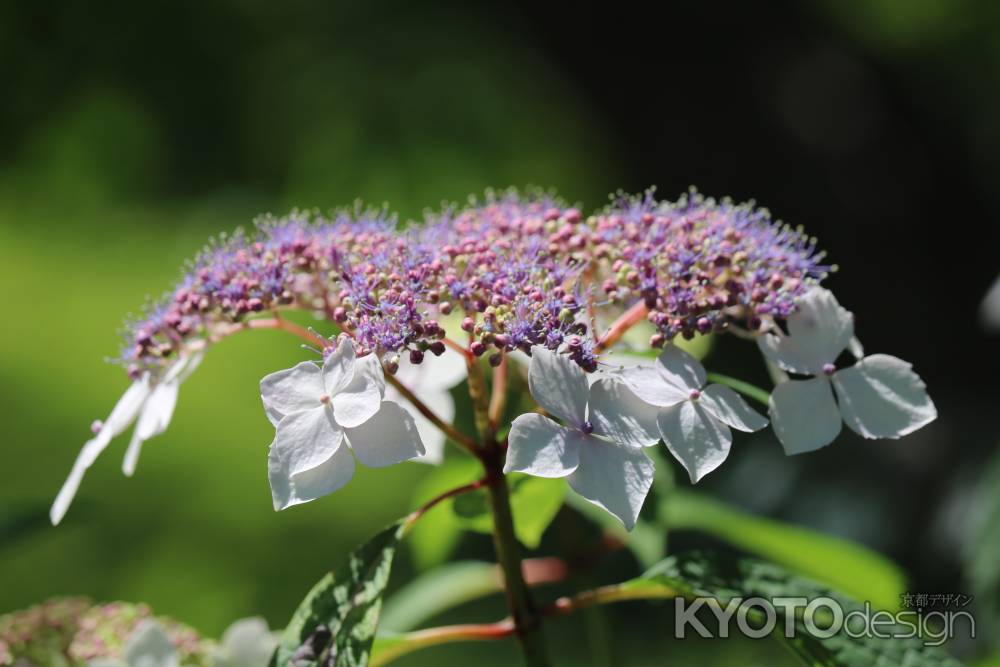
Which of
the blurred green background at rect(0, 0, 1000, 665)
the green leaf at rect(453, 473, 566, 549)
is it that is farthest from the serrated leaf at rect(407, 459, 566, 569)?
the blurred green background at rect(0, 0, 1000, 665)

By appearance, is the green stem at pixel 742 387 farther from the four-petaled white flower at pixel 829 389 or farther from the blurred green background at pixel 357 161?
the blurred green background at pixel 357 161

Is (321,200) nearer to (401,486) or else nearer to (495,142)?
(495,142)

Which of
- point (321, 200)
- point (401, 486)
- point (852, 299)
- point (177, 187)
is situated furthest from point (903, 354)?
point (177, 187)

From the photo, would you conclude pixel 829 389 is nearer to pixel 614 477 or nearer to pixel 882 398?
pixel 882 398

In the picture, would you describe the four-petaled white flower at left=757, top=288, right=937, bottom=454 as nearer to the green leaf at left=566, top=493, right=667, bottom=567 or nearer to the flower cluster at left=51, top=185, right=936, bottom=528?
the flower cluster at left=51, top=185, right=936, bottom=528

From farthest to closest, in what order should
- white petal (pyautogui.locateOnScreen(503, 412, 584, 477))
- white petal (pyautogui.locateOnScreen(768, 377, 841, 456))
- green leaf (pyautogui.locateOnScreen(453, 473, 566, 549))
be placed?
1. green leaf (pyautogui.locateOnScreen(453, 473, 566, 549))
2. white petal (pyautogui.locateOnScreen(768, 377, 841, 456))
3. white petal (pyautogui.locateOnScreen(503, 412, 584, 477))

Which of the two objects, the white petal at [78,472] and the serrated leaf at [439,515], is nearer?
the white petal at [78,472]

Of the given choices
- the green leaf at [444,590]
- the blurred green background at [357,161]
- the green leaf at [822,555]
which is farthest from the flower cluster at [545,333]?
the blurred green background at [357,161]

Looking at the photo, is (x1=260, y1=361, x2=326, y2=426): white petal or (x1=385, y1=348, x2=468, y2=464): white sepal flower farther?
(x1=385, y1=348, x2=468, y2=464): white sepal flower
